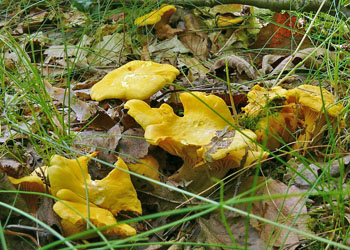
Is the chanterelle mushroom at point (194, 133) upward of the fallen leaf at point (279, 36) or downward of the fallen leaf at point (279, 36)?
upward

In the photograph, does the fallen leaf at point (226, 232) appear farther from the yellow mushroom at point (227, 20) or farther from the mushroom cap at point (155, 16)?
the yellow mushroom at point (227, 20)

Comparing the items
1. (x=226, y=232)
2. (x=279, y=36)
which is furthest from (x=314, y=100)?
(x=279, y=36)

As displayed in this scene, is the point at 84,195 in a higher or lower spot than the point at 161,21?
higher

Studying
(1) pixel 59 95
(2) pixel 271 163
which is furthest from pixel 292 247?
(1) pixel 59 95

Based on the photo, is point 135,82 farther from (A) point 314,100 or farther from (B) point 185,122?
(A) point 314,100

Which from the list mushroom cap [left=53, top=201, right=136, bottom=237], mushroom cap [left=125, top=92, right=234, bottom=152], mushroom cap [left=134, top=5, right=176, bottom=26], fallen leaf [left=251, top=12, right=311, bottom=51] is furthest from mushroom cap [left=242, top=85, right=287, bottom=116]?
mushroom cap [left=134, top=5, right=176, bottom=26]

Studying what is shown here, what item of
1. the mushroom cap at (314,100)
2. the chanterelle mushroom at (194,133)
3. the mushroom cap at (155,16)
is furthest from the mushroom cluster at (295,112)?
the mushroom cap at (155,16)
